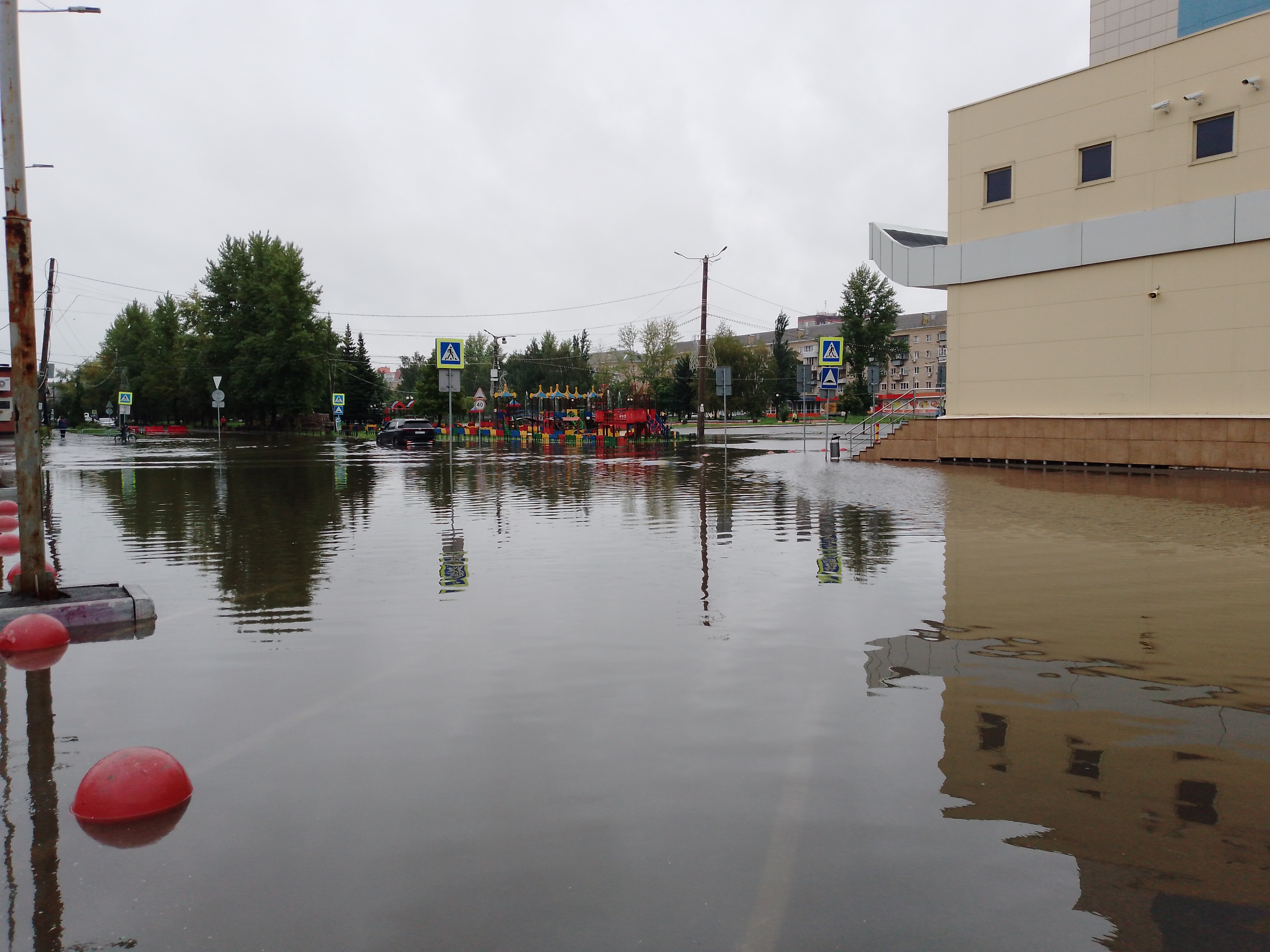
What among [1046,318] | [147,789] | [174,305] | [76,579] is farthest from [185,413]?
[147,789]

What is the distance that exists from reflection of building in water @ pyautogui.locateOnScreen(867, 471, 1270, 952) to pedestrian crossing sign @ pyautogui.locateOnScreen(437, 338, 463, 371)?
18017 mm

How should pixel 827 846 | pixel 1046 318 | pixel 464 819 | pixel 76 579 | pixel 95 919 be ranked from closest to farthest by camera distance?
pixel 95 919 → pixel 827 846 → pixel 464 819 → pixel 76 579 → pixel 1046 318

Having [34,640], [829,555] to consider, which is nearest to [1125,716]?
[829,555]

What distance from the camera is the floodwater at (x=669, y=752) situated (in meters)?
3.45

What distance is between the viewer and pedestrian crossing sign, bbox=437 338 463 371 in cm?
2698

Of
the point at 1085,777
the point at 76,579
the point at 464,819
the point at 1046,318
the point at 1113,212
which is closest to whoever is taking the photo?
the point at 464,819

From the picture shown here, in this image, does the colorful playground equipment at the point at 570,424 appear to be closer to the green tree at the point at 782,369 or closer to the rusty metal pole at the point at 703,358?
the rusty metal pole at the point at 703,358

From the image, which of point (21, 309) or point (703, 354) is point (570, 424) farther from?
point (21, 309)

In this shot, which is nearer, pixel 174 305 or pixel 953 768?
pixel 953 768

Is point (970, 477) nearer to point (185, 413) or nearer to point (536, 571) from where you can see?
point (536, 571)

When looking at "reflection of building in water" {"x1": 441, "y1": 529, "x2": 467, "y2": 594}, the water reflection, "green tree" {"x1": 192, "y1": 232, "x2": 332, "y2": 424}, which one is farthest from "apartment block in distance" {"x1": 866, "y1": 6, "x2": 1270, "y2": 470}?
"green tree" {"x1": 192, "y1": 232, "x2": 332, "y2": 424}

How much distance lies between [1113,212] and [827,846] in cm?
2771

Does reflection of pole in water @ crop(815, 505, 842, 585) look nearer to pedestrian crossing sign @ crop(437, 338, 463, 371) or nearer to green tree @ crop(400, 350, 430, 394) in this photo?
pedestrian crossing sign @ crop(437, 338, 463, 371)

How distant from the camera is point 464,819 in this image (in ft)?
13.8
